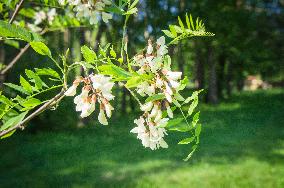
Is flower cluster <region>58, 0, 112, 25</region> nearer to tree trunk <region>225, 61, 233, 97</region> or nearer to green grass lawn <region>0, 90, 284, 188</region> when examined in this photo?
green grass lawn <region>0, 90, 284, 188</region>

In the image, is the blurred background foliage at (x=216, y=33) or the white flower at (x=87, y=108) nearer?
the white flower at (x=87, y=108)

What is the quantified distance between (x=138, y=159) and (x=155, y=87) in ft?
24.4

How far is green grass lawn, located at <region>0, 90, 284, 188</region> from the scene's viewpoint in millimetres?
7074

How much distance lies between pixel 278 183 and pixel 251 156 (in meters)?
2.04

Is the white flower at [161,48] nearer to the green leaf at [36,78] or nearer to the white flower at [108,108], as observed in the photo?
the white flower at [108,108]

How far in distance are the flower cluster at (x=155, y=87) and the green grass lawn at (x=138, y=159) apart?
17.4 ft

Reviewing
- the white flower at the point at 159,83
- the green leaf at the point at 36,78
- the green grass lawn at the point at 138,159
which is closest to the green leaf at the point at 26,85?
the green leaf at the point at 36,78

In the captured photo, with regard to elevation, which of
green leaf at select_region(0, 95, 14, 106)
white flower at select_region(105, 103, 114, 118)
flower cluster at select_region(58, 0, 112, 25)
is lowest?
white flower at select_region(105, 103, 114, 118)

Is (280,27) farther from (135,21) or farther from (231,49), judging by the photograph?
(135,21)

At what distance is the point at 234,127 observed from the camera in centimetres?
1302

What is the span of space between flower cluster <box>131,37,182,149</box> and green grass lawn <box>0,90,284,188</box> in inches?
208

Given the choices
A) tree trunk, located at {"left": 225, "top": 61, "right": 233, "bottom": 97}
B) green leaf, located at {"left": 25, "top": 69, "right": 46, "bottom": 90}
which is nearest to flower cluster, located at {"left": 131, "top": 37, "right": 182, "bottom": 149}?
green leaf, located at {"left": 25, "top": 69, "right": 46, "bottom": 90}

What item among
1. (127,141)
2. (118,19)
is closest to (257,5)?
(118,19)

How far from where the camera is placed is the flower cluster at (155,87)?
1.35 meters
